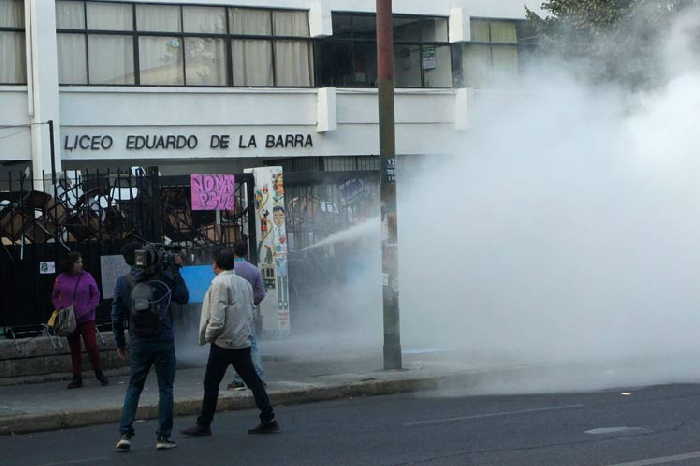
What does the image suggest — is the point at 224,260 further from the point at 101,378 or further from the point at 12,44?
the point at 12,44

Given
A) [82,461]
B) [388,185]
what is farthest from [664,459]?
[388,185]

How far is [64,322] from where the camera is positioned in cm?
1352

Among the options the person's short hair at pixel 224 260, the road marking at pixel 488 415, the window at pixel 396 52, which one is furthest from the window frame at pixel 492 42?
the person's short hair at pixel 224 260

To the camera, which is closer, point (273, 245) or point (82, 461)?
point (82, 461)

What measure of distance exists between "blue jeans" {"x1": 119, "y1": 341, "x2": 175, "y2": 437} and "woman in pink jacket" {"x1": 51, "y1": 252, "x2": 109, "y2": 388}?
410 cm

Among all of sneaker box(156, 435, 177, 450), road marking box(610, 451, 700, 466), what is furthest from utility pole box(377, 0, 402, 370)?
road marking box(610, 451, 700, 466)

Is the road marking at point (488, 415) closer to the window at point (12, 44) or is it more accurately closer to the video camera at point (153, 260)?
the video camera at point (153, 260)

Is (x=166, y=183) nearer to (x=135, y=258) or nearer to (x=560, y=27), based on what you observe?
(x=135, y=258)

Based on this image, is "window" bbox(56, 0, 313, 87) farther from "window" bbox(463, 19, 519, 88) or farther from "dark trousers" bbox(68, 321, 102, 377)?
"dark trousers" bbox(68, 321, 102, 377)

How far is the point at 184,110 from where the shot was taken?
93.7 ft

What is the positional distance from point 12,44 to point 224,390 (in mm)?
16058

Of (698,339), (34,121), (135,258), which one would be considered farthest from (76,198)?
(34,121)

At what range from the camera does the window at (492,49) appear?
1252 inches

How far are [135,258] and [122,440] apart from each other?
1.47 m
